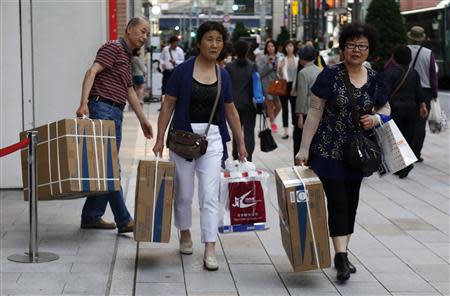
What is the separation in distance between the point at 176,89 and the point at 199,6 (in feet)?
238

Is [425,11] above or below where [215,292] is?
above

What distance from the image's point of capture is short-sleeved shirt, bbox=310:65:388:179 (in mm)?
6906

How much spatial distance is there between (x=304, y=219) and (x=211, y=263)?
915 millimetres

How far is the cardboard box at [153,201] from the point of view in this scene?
7305 millimetres

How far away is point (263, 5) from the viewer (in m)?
77.9

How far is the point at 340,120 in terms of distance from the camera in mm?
6934

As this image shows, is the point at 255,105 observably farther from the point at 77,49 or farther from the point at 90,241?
the point at 90,241

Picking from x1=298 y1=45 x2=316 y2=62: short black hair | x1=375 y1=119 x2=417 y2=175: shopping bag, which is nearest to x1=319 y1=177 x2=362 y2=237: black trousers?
→ x1=375 y1=119 x2=417 y2=175: shopping bag

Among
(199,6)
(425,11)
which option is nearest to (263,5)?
(199,6)

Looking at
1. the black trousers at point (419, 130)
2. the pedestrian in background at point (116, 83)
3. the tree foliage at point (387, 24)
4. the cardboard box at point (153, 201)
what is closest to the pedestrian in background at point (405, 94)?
the black trousers at point (419, 130)

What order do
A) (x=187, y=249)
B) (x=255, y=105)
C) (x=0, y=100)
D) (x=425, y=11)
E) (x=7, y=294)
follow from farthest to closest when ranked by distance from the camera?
(x=425, y=11) → (x=255, y=105) → (x=0, y=100) → (x=187, y=249) → (x=7, y=294)

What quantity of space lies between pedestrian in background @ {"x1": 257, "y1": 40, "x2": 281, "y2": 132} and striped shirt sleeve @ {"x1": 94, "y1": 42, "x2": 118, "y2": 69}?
8.54 m

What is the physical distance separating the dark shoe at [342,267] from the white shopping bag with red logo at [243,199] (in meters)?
0.69

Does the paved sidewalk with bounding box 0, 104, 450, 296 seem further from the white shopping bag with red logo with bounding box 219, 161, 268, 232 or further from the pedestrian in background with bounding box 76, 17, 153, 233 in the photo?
the pedestrian in background with bounding box 76, 17, 153, 233
